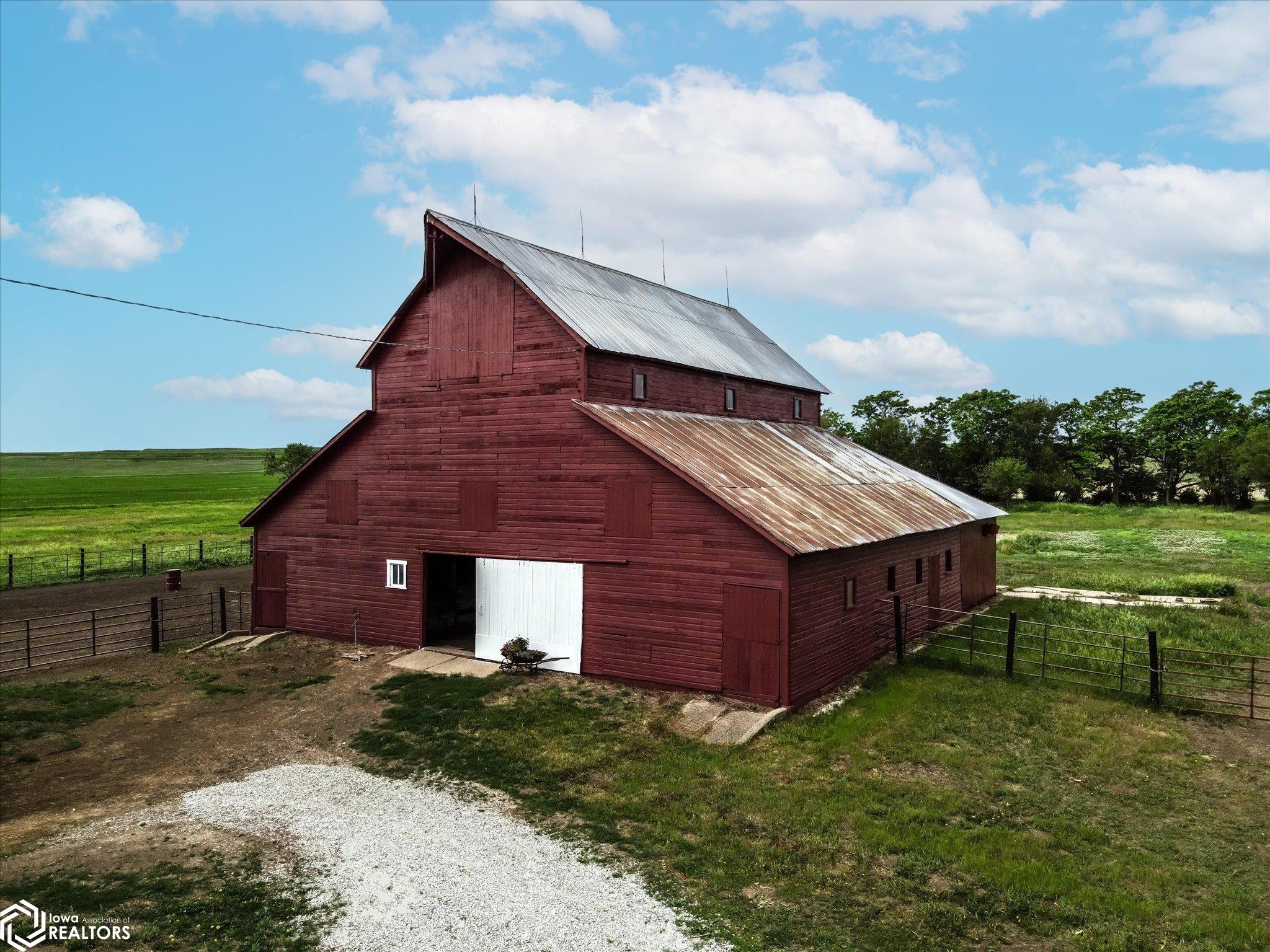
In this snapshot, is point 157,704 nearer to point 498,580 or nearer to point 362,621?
point 362,621

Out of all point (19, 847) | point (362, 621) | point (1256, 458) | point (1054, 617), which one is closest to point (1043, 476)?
point (1256, 458)

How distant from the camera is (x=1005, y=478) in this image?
255 feet

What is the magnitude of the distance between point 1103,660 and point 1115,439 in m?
74.6

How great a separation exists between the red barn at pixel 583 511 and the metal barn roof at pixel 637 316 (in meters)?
0.13

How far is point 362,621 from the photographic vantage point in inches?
961

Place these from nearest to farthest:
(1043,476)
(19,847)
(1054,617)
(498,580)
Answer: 1. (19,847)
2. (498,580)
3. (1054,617)
4. (1043,476)

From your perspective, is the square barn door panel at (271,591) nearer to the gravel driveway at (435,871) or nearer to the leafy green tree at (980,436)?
the gravel driveway at (435,871)

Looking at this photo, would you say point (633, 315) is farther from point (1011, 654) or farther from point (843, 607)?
point (1011, 654)

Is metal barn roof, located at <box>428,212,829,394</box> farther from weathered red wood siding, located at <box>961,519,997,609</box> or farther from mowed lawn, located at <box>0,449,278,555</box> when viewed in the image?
mowed lawn, located at <box>0,449,278,555</box>

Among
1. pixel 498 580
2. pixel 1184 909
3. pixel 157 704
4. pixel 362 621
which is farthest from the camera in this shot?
pixel 362 621

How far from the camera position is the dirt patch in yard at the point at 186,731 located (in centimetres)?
1355

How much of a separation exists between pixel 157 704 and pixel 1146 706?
73.6 ft

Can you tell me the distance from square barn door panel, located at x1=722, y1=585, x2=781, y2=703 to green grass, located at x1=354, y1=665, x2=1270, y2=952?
105 centimetres

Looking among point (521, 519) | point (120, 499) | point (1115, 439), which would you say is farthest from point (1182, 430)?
point (120, 499)
